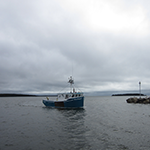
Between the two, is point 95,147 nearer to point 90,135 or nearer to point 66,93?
point 90,135

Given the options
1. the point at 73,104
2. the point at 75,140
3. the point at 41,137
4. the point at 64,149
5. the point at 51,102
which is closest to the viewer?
the point at 64,149

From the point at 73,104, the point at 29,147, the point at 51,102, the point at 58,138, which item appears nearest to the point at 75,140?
the point at 58,138

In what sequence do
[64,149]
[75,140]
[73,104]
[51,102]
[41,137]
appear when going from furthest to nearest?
[51,102] < [73,104] < [41,137] < [75,140] < [64,149]

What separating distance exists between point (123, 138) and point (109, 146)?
3.10m

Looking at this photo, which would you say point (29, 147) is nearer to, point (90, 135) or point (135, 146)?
point (90, 135)

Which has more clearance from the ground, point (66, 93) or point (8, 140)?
point (66, 93)

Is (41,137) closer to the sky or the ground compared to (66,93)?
closer to the ground

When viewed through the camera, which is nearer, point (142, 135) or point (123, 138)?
point (123, 138)

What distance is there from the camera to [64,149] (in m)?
12.5

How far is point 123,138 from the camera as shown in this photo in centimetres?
1541

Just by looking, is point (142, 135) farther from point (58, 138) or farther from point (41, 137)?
point (41, 137)

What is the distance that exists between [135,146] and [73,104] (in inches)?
1246

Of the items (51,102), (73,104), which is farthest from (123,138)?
(51,102)

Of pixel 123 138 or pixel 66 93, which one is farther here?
pixel 66 93
